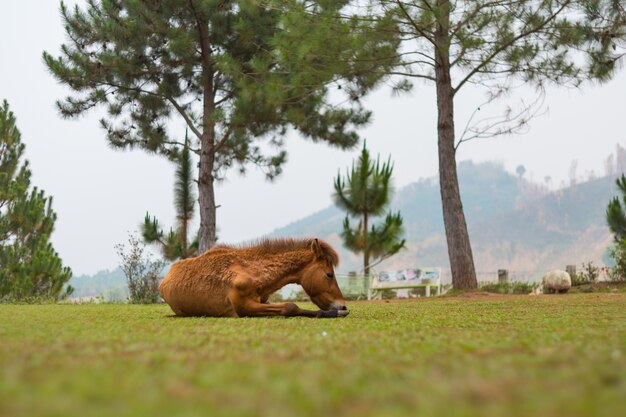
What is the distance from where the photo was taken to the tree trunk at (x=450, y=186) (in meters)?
14.6

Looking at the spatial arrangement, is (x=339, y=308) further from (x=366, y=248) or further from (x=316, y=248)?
(x=366, y=248)

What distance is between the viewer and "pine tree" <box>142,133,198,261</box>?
1919 centimetres

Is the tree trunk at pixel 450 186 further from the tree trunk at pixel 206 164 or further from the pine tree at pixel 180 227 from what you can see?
the pine tree at pixel 180 227

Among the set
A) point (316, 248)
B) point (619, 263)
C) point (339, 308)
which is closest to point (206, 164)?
point (619, 263)

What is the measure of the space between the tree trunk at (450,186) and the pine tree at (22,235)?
29.8 ft

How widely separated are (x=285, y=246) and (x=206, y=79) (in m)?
12.3

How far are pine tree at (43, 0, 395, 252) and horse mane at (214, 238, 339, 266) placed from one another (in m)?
8.90

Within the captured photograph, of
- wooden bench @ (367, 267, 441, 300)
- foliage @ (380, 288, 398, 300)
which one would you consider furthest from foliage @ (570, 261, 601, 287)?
foliage @ (380, 288, 398, 300)

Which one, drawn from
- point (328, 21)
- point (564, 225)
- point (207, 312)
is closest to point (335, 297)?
point (207, 312)

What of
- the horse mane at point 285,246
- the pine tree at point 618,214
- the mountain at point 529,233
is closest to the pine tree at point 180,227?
the pine tree at point 618,214

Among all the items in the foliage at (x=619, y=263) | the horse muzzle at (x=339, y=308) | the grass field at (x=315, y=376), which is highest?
the foliage at (x=619, y=263)

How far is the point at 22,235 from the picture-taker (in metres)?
18.5

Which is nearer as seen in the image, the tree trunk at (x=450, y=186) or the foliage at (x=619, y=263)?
the tree trunk at (x=450, y=186)

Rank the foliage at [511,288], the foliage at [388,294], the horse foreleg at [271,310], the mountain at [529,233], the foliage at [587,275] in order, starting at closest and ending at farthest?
the horse foreleg at [271,310], the foliage at [511,288], the foliage at [587,275], the foliage at [388,294], the mountain at [529,233]
